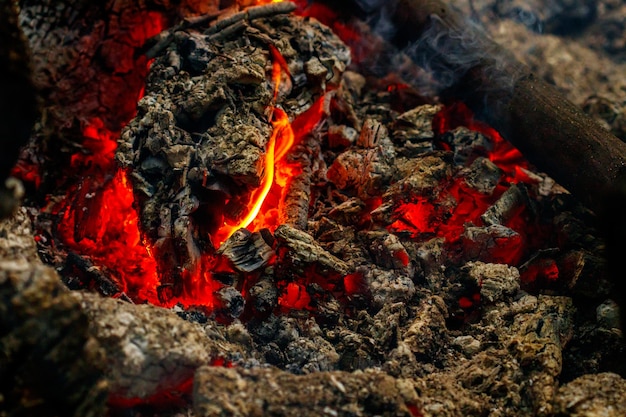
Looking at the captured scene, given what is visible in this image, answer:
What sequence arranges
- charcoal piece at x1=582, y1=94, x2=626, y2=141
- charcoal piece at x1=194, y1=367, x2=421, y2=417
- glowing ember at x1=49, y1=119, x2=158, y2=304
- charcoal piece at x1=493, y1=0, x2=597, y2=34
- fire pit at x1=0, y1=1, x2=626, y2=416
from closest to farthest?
1. charcoal piece at x1=194, y1=367, x2=421, y2=417
2. fire pit at x1=0, y1=1, x2=626, y2=416
3. glowing ember at x1=49, y1=119, x2=158, y2=304
4. charcoal piece at x1=582, y1=94, x2=626, y2=141
5. charcoal piece at x1=493, y1=0, x2=597, y2=34

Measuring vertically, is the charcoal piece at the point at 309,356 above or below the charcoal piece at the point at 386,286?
below

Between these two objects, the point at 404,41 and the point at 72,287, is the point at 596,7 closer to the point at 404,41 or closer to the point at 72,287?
the point at 404,41

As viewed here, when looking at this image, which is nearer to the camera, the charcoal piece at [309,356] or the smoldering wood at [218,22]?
the charcoal piece at [309,356]

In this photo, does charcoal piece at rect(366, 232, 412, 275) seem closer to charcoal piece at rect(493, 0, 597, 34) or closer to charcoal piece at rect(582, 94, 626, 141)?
charcoal piece at rect(582, 94, 626, 141)

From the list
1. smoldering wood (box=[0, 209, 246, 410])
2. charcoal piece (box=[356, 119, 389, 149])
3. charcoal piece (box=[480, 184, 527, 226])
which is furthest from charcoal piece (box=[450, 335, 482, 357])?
charcoal piece (box=[356, 119, 389, 149])

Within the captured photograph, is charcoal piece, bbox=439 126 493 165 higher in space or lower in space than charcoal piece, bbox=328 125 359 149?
higher

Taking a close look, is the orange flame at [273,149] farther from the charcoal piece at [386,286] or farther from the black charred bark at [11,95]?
the black charred bark at [11,95]

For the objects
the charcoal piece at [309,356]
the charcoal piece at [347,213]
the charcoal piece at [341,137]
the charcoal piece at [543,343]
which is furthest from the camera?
the charcoal piece at [341,137]

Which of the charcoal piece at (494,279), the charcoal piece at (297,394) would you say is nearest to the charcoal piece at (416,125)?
the charcoal piece at (494,279)

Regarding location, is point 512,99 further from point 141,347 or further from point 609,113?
point 141,347
